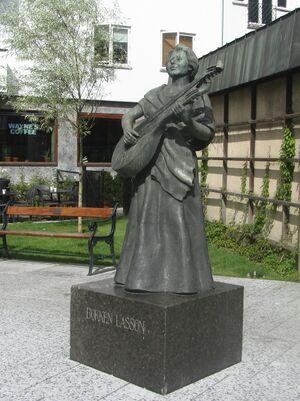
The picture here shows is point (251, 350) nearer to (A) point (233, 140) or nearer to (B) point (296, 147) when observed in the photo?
(B) point (296, 147)

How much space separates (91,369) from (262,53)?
734 cm

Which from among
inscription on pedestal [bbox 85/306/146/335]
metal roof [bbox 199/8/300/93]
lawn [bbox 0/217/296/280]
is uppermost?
metal roof [bbox 199/8/300/93]

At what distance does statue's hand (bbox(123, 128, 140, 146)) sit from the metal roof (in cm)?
531

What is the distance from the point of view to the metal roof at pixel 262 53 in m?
9.38

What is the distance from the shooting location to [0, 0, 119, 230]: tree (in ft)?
42.0

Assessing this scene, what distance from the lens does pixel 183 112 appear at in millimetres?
4348

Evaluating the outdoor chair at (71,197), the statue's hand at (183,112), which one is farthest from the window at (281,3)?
the statue's hand at (183,112)

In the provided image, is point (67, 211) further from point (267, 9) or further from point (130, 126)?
point (267, 9)

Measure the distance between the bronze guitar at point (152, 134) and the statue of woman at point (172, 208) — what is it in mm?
73

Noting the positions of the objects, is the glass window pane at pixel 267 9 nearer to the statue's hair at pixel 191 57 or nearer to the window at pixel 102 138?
the window at pixel 102 138

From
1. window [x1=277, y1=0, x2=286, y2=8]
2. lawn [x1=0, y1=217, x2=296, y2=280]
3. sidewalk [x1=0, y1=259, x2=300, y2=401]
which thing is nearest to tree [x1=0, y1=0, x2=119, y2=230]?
lawn [x1=0, y1=217, x2=296, y2=280]

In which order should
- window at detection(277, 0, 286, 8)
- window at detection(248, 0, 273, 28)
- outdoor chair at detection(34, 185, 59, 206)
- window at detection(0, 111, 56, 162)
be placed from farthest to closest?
1. window at detection(277, 0, 286, 8)
2. window at detection(248, 0, 273, 28)
3. window at detection(0, 111, 56, 162)
4. outdoor chair at detection(34, 185, 59, 206)

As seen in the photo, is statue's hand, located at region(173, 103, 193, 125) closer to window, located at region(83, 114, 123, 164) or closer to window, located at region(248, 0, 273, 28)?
window, located at region(83, 114, 123, 164)

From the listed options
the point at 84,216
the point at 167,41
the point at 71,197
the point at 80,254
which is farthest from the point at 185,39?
the point at 84,216
